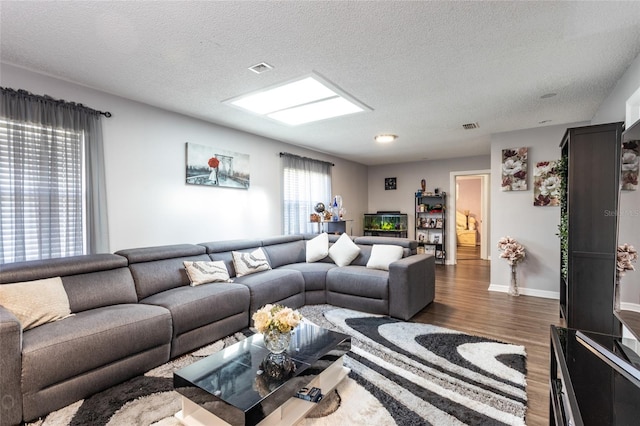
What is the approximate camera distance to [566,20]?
1.90m

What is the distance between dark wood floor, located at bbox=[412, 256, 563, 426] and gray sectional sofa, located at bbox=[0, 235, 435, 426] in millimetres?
356

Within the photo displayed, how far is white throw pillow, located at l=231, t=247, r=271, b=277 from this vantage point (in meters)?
3.68

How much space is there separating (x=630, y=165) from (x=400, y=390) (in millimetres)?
1840

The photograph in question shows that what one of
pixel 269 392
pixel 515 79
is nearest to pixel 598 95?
pixel 515 79

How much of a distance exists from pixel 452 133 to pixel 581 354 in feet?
13.2

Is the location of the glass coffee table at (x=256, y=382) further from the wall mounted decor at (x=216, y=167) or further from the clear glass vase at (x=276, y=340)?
the wall mounted decor at (x=216, y=167)

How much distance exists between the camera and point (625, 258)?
1.51m

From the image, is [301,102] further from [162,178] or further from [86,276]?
[86,276]

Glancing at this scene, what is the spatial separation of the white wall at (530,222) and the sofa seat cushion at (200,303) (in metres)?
3.98

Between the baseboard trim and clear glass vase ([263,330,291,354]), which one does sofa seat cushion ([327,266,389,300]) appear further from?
the baseboard trim

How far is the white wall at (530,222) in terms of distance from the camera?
4.39 meters

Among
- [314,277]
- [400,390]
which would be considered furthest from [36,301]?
[314,277]

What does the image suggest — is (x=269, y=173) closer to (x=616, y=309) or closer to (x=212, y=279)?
(x=212, y=279)

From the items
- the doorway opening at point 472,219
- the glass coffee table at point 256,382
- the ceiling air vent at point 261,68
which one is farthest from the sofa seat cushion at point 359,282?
the doorway opening at point 472,219
